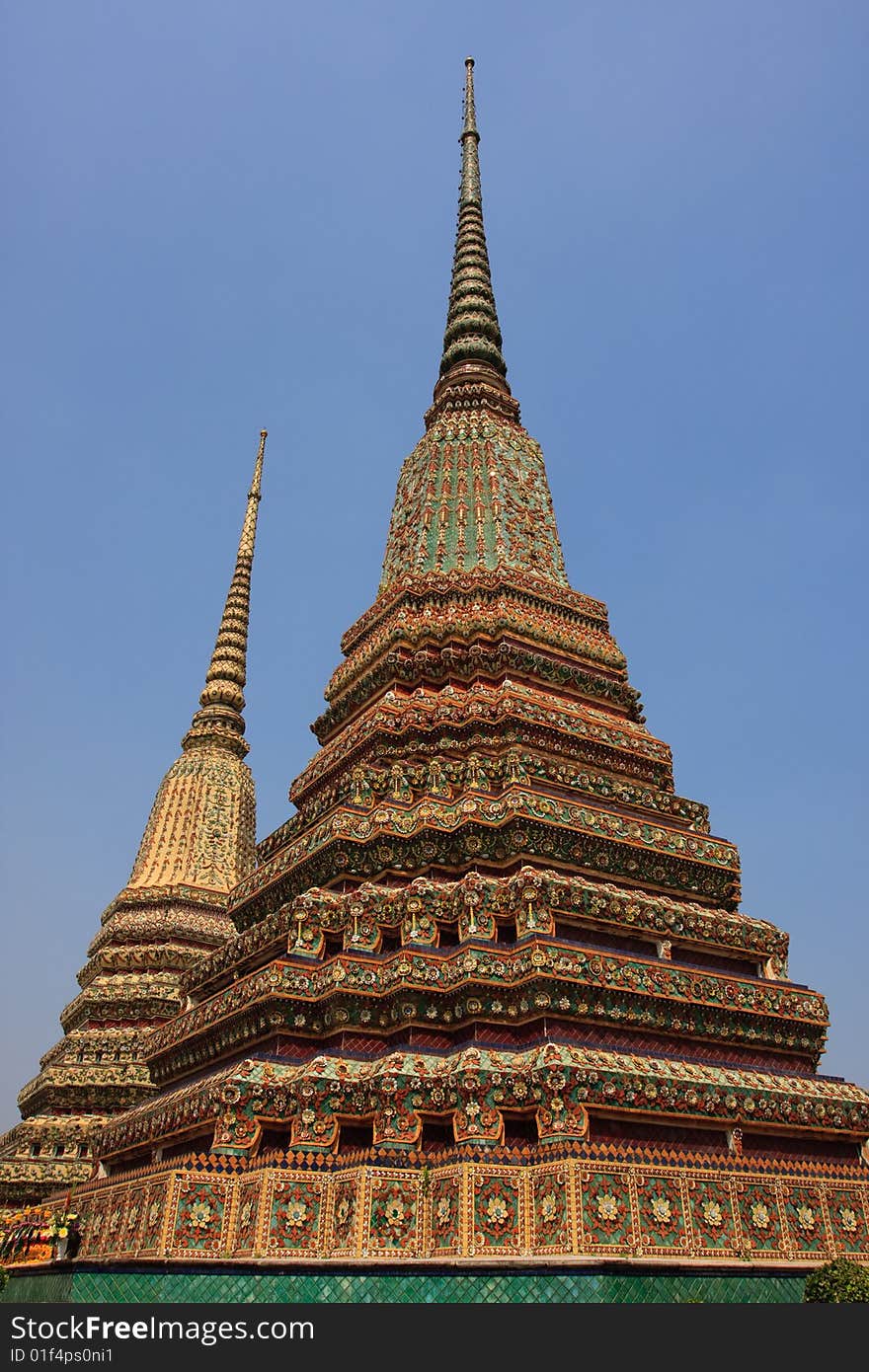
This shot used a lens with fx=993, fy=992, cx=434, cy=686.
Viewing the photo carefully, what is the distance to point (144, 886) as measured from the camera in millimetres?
25250

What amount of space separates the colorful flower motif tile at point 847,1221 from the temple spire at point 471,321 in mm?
16471

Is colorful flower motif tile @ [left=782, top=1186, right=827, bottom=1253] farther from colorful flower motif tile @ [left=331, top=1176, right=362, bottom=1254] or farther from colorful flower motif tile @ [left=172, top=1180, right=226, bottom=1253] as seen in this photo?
colorful flower motif tile @ [left=172, top=1180, right=226, bottom=1253]

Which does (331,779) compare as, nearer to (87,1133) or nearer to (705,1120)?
(705,1120)

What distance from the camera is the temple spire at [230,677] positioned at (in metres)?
30.0

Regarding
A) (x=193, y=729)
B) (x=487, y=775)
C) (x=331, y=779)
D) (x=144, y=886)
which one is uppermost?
(x=193, y=729)

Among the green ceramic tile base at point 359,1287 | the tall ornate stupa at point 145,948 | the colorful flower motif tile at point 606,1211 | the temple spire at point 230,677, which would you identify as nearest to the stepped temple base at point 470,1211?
the colorful flower motif tile at point 606,1211

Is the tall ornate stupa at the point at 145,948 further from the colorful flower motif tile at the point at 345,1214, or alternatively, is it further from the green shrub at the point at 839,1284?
the green shrub at the point at 839,1284

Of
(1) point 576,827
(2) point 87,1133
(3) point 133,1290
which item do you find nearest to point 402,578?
(1) point 576,827

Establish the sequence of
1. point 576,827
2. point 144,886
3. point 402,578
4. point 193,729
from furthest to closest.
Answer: point 193,729 < point 144,886 < point 402,578 < point 576,827

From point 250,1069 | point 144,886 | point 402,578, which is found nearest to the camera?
point 250,1069
